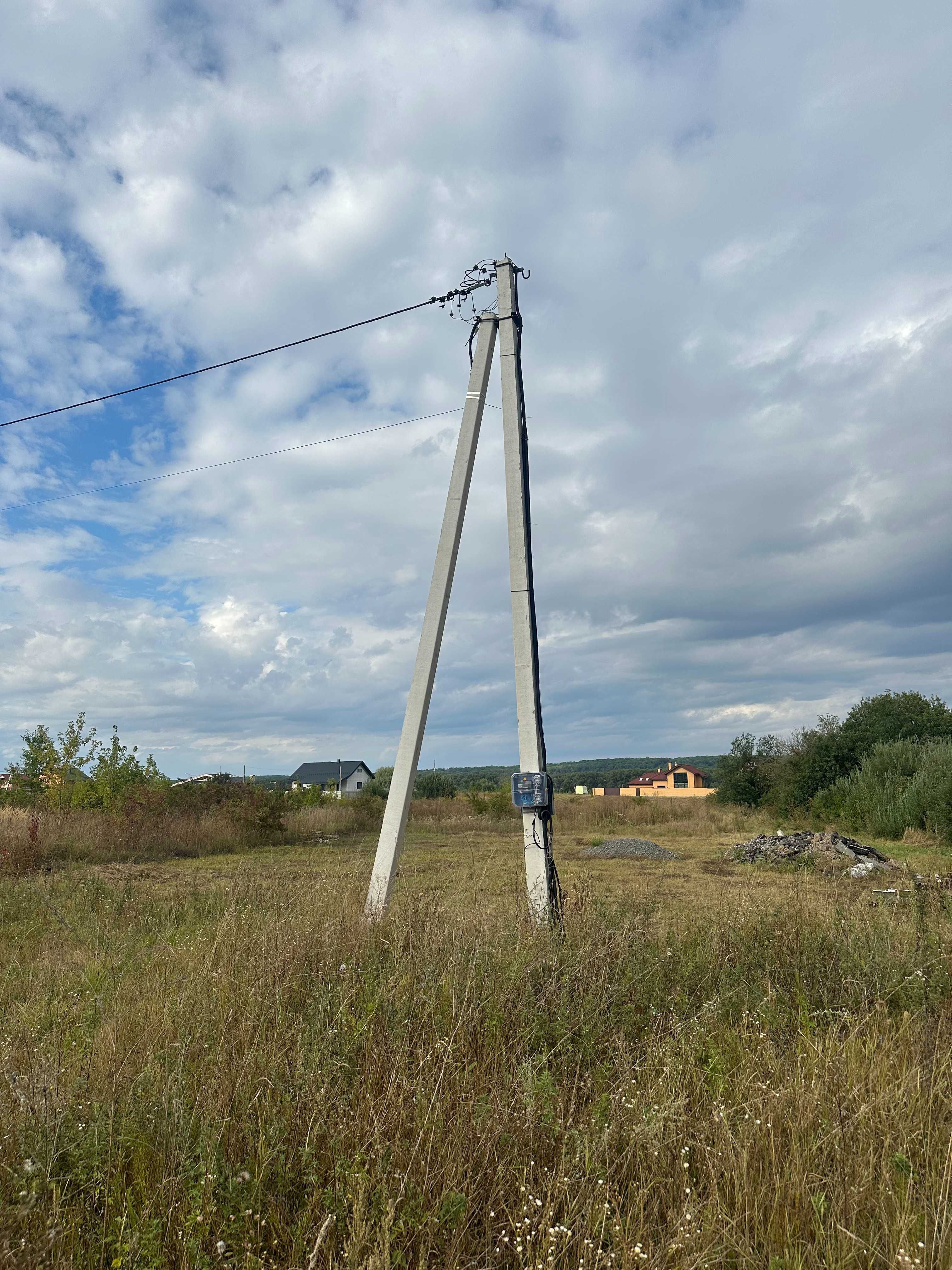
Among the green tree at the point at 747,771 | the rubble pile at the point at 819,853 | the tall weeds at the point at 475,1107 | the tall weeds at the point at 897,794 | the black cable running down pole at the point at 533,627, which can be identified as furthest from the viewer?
the green tree at the point at 747,771

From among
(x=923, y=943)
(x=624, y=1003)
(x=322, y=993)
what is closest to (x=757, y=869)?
(x=923, y=943)

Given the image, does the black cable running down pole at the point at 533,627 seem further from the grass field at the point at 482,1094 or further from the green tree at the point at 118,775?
the green tree at the point at 118,775

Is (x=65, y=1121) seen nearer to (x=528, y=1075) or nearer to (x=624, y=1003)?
(x=528, y=1075)

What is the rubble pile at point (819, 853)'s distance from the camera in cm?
1408

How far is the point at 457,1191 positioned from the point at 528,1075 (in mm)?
619

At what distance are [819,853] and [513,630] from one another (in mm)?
12653

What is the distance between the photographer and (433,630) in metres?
6.04

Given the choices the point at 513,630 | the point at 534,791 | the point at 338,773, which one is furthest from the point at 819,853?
the point at 338,773

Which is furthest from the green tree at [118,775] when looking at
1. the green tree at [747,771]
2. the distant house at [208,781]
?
the green tree at [747,771]

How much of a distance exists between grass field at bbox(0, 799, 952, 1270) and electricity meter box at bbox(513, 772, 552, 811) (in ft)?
2.18

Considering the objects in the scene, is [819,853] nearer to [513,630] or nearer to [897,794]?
[897,794]

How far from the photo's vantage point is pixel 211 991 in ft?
12.0

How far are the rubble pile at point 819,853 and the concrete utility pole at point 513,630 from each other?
9444mm

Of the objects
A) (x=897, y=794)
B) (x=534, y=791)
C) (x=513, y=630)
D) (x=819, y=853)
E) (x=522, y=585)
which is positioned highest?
(x=522, y=585)
